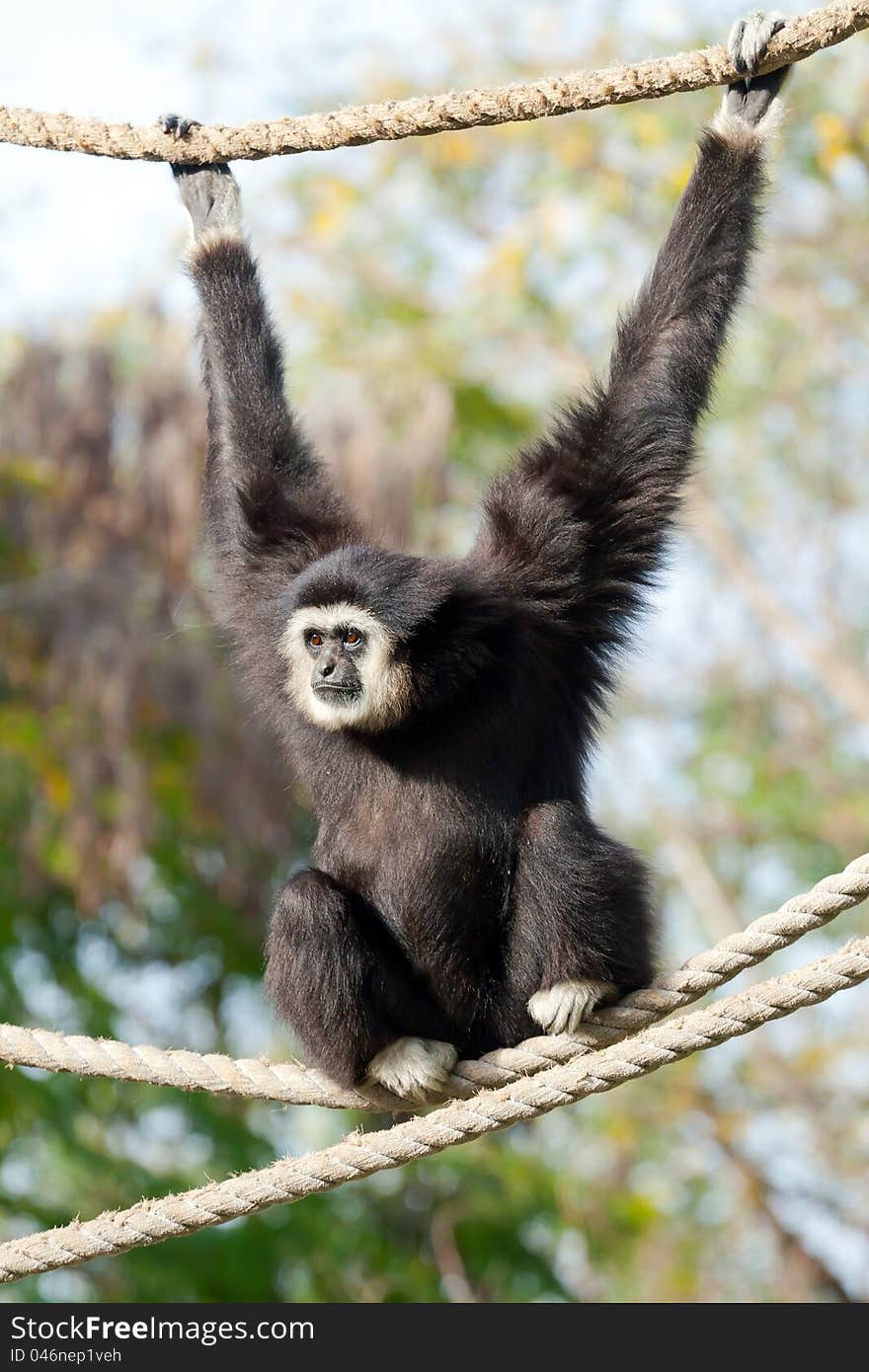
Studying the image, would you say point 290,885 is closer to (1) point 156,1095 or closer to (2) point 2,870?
(2) point 2,870

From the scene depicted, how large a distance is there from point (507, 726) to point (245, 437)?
4.99 ft

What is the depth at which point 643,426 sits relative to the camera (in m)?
5.03

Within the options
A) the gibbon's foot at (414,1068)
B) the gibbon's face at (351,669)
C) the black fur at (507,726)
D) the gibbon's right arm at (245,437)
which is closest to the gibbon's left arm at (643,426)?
the black fur at (507,726)

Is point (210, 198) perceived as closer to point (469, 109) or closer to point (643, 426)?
point (469, 109)

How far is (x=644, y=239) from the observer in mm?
14883

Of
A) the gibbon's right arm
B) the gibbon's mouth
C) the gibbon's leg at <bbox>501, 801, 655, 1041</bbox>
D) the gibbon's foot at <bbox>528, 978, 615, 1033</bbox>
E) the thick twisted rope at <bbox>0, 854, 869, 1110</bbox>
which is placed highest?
the gibbon's right arm

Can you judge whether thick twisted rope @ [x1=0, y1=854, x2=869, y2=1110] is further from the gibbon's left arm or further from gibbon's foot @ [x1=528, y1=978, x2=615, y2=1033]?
the gibbon's left arm

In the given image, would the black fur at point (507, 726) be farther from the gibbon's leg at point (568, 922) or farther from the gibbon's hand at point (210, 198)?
the gibbon's hand at point (210, 198)

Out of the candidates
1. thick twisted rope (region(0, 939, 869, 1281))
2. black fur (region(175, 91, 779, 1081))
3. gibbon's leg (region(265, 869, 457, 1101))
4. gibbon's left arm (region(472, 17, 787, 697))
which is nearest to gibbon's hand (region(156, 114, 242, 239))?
black fur (region(175, 91, 779, 1081))

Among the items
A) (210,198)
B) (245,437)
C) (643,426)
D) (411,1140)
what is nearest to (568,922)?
(411,1140)

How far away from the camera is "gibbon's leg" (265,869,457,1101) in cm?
482

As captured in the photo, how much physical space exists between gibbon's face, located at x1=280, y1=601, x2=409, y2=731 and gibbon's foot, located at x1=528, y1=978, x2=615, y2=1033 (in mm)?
1065

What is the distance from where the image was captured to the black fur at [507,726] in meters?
4.88
